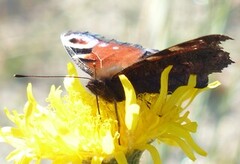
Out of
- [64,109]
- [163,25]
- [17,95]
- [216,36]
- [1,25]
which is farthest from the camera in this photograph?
[1,25]

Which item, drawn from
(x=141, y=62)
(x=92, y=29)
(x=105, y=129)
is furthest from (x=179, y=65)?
(x=92, y=29)

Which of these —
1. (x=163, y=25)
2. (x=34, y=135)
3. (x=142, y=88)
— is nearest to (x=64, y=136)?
(x=34, y=135)

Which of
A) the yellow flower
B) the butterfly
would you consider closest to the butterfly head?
the butterfly

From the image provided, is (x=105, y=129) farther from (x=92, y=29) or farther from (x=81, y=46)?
(x=92, y=29)

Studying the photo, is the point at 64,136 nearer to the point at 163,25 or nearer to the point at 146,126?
the point at 146,126

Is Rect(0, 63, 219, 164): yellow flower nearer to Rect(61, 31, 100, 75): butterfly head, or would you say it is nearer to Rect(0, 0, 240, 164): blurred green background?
Rect(61, 31, 100, 75): butterfly head
